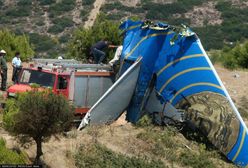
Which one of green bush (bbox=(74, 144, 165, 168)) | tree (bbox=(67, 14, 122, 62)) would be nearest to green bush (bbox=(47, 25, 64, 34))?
tree (bbox=(67, 14, 122, 62))

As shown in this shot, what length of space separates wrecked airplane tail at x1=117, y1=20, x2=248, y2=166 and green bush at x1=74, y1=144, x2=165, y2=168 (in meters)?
2.61

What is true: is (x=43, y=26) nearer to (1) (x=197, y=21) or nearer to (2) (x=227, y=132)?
(1) (x=197, y=21)

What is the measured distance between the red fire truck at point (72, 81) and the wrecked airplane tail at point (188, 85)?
4.16ft

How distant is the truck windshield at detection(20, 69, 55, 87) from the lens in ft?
49.1

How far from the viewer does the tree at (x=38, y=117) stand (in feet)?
28.9

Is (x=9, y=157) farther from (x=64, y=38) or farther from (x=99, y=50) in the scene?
(x=64, y=38)

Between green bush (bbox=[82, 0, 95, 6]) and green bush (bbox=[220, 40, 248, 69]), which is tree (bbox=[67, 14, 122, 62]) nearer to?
green bush (bbox=[220, 40, 248, 69])

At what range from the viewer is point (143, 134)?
40.4ft

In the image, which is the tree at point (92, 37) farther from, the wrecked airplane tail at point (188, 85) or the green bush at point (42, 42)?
the green bush at point (42, 42)

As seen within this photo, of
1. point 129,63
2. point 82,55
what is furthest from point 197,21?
point 129,63

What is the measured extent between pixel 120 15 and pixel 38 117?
60.2 metres

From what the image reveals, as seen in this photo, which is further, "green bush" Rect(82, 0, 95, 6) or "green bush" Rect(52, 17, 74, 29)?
"green bush" Rect(82, 0, 95, 6)

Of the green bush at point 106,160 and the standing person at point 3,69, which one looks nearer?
the green bush at point 106,160

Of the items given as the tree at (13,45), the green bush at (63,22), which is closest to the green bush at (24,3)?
the green bush at (63,22)
